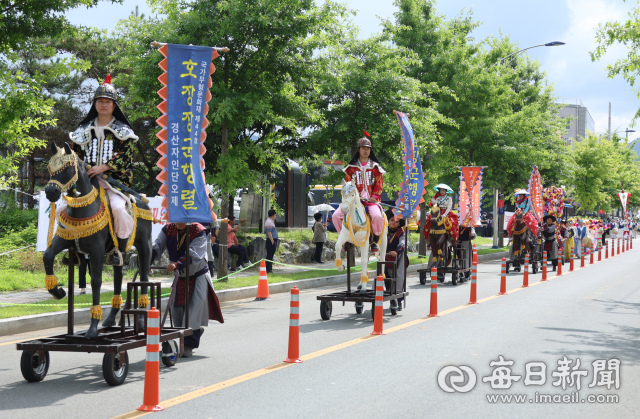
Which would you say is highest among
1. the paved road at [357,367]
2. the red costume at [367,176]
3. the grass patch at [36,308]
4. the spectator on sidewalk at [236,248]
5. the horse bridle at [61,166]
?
the red costume at [367,176]

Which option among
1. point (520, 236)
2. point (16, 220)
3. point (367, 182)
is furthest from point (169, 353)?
point (520, 236)

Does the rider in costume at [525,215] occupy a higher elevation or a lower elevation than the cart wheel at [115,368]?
higher

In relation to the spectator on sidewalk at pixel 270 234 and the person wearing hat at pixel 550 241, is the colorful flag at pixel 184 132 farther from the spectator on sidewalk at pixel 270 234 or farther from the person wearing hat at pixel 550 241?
the person wearing hat at pixel 550 241

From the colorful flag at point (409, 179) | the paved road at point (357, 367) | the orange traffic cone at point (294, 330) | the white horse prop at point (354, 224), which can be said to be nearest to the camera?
the paved road at point (357, 367)

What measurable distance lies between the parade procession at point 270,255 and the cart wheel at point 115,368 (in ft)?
0.11

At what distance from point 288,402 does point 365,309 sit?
289 inches

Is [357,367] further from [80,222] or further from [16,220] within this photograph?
[16,220]

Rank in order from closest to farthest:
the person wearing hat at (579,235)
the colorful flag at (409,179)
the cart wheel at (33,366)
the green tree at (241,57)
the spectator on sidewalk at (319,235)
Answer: the cart wheel at (33,366), the colorful flag at (409,179), the green tree at (241,57), the spectator on sidewalk at (319,235), the person wearing hat at (579,235)

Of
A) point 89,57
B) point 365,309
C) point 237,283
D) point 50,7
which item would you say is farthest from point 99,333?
point 89,57

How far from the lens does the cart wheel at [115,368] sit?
6789mm

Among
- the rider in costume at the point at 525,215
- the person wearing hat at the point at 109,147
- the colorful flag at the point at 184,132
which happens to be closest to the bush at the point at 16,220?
the colorful flag at the point at 184,132

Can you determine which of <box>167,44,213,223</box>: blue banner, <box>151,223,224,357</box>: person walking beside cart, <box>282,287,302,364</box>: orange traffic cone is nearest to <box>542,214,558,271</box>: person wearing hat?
<box>282,287,302,364</box>: orange traffic cone

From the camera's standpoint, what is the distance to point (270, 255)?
21062 mm

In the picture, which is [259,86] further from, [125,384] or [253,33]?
[125,384]
